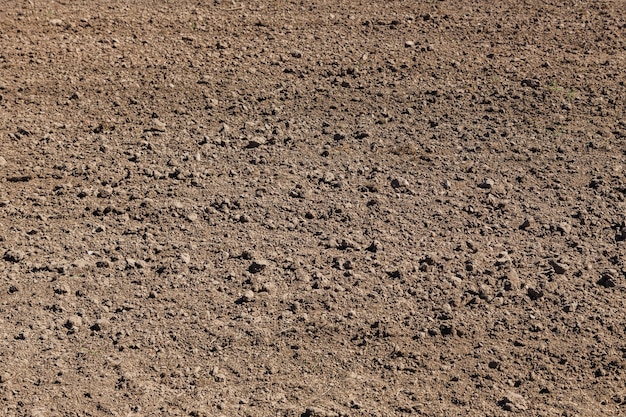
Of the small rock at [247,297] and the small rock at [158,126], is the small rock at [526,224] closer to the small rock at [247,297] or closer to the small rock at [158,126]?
the small rock at [247,297]

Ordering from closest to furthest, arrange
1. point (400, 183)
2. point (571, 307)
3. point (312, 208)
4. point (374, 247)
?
point (571, 307) → point (374, 247) → point (312, 208) → point (400, 183)

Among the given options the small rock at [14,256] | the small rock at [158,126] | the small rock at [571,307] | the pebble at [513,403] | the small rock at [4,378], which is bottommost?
the small rock at [4,378]

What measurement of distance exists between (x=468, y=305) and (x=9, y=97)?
394 cm

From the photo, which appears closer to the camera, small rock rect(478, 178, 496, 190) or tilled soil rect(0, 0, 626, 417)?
tilled soil rect(0, 0, 626, 417)

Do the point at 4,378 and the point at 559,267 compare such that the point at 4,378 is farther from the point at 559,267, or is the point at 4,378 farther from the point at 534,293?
the point at 559,267

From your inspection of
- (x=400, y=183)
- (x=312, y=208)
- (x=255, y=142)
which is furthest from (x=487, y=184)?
(x=255, y=142)

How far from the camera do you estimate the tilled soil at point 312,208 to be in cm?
532

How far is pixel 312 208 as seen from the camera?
6.42 metres

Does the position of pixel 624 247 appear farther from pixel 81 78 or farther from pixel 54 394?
pixel 81 78

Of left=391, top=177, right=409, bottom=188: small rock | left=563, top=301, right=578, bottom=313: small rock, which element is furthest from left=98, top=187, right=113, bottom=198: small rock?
left=563, top=301, right=578, bottom=313: small rock

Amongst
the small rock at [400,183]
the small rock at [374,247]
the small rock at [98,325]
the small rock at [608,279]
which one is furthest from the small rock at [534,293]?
the small rock at [98,325]

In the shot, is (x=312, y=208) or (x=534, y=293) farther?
(x=312, y=208)

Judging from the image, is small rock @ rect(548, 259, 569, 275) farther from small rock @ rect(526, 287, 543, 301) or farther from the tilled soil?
small rock @ rect(526, 287, 543, 301)

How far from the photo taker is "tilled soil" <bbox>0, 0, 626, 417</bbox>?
532 cm
